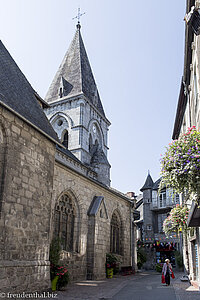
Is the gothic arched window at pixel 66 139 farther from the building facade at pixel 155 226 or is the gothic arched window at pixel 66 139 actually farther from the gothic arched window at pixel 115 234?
the gothic arched window at pixel 115 234

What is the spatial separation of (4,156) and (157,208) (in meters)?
25.4

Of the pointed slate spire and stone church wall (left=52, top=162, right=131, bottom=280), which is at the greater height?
the pointed slate spire

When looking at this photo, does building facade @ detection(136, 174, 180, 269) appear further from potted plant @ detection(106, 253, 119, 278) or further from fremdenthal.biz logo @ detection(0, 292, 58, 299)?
fremdenthal.biz logo @ detection(0, 292, 58, 299)

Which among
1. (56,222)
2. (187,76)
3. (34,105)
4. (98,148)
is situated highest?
(98,148)

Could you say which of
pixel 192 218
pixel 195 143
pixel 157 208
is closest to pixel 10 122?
pixel 195 143

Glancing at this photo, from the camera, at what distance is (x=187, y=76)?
8.90 metres

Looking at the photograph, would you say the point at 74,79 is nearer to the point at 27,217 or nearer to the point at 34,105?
the point at 34,105

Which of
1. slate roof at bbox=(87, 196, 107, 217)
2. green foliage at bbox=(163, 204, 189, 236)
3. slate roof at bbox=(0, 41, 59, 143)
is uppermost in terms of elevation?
slate roof at bbox=(0, 41, 59, 143)

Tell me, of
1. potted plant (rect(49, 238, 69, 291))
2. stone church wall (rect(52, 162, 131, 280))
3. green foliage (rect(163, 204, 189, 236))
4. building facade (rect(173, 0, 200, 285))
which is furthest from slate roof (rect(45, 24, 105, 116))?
potted plant (rect(49, 238, 69, 291))

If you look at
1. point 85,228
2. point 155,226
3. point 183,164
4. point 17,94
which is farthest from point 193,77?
point 155,226

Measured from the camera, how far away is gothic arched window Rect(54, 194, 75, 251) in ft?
36.0

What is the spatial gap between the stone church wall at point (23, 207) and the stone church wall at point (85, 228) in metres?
2.22

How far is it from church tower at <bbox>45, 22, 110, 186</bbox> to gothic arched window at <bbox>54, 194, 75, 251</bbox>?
12.0m

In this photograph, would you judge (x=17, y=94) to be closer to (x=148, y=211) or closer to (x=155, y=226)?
(x=148, y=211)
